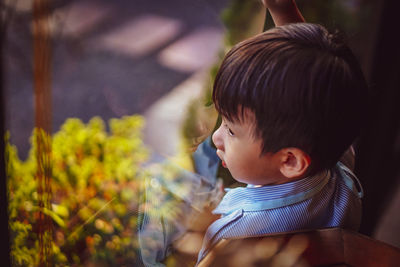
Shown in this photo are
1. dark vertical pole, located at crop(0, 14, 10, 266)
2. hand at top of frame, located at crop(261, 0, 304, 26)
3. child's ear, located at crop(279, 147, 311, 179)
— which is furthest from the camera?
hand at top of frame, located at crop(261, 0, 304, 26)

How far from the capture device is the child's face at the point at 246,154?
71 cm

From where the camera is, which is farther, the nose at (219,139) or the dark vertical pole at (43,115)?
the nose at (219,139)

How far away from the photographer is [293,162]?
0.72 meters

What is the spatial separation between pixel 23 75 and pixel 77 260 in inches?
14.6

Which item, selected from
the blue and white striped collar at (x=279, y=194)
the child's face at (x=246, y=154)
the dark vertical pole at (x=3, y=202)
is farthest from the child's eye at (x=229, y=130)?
the dark vertical pole at (x=3, y=202)

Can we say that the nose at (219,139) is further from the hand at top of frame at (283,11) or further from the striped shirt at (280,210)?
the hand at top of frame at (283,11)

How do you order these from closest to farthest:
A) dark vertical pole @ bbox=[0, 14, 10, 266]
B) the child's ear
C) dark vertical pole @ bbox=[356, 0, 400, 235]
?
dark vertical pole @ bbox=[0, 14, 10, 266], the child's ear, dark vertical pole @ bbox=[356, 0, 400, 235]

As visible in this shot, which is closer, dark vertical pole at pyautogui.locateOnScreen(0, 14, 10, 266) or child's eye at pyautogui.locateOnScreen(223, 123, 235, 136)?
dark vertical pole at pyautogui.locateOnScreen(0, 14, 10, 266)

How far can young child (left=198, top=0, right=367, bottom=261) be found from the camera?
0.64 m

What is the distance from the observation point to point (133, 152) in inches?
40.1

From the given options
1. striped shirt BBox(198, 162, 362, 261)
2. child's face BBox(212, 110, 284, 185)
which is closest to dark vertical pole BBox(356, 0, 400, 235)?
striped shirt BBox(198, 162, 362, 261)

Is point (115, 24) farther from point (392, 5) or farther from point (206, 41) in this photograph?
point (392, 5)

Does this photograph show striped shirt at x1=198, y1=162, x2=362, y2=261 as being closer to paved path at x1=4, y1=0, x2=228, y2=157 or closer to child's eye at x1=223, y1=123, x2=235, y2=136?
child's eye at x1=223, y1=123, x2=235, y2=136

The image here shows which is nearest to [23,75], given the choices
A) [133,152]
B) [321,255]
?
[133,152]
